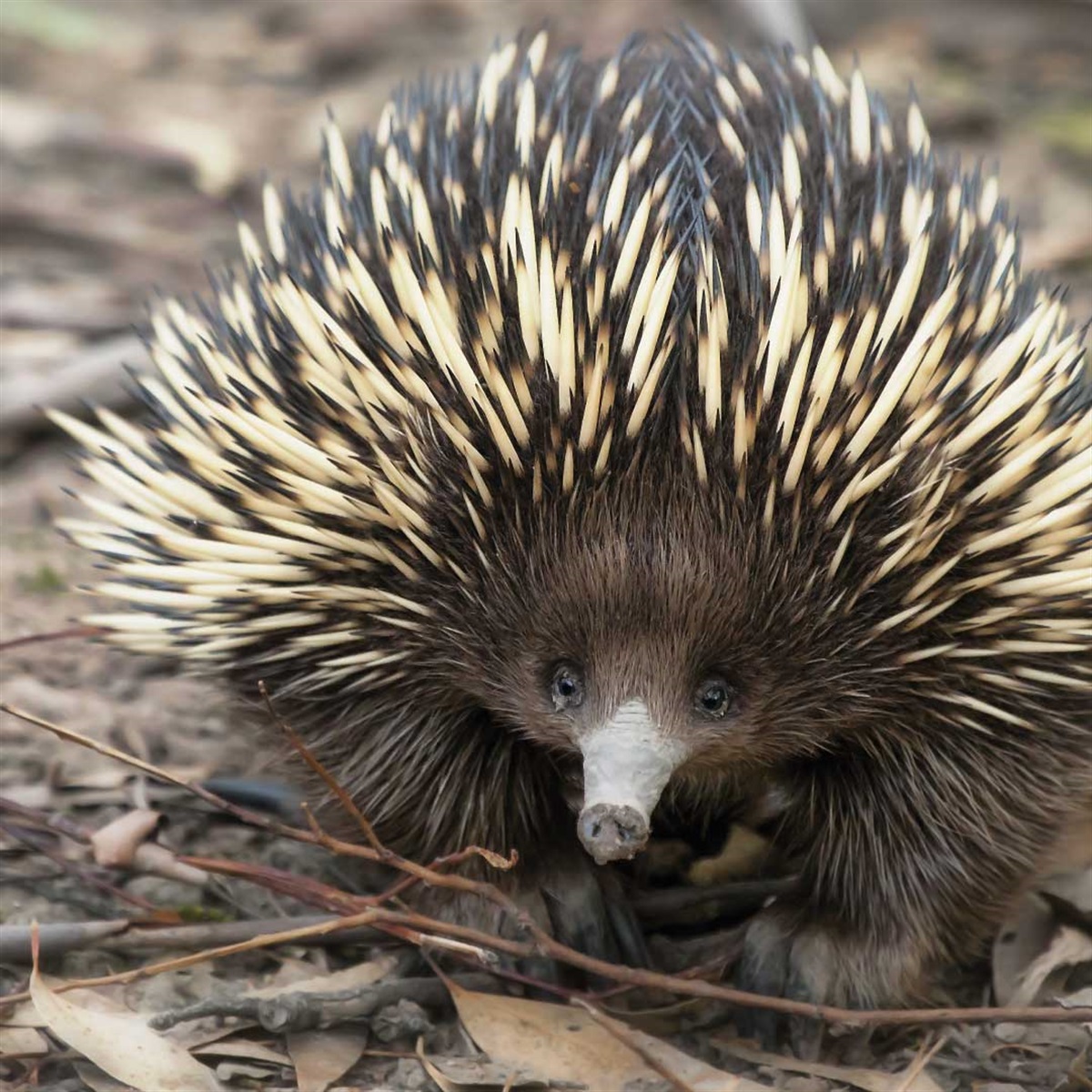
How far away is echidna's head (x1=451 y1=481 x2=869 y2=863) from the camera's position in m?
2.60

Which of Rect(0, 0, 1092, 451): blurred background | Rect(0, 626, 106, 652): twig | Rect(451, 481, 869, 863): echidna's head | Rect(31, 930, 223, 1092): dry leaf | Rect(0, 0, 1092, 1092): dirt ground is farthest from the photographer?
Rect(0, 0, 1092, 451): blurred background

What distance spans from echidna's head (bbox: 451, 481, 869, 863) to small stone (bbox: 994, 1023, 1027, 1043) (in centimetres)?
73

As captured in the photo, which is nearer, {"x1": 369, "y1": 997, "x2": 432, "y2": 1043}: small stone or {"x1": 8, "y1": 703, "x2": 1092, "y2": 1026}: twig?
{"x1": 8, "y1": 703, "x2": 1092, "y2": 1026}: twig

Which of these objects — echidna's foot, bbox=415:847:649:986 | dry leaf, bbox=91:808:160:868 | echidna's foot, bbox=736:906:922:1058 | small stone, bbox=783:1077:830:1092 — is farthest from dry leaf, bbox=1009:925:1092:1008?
dry leaf, bbox=91:808:160:868

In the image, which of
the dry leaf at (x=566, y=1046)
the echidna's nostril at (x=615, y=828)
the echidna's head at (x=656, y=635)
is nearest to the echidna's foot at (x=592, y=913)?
the dry leaf at (x=566, y=1046)

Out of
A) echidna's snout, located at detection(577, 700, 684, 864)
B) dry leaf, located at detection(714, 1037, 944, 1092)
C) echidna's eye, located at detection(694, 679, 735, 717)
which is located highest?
echidna's eye, located at detection(694, 679, 735, 717)

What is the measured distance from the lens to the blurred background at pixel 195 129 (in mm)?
4402

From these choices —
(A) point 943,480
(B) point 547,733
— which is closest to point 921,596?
(A) point 943,480

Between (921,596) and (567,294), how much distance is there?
66 centimetres

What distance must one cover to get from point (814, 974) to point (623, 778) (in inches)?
32.1

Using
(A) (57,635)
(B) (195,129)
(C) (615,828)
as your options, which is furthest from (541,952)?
(B) (195,129)

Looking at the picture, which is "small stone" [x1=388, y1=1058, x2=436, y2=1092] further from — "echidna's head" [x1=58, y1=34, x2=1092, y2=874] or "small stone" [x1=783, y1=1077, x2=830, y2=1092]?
"small stone" [x1=783, y1=1077, x2=830, y2=1092]

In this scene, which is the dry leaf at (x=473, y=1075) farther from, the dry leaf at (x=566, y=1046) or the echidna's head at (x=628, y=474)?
the echidna's head at (x=628, y=474)

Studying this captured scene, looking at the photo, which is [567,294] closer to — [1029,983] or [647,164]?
[647,164]
